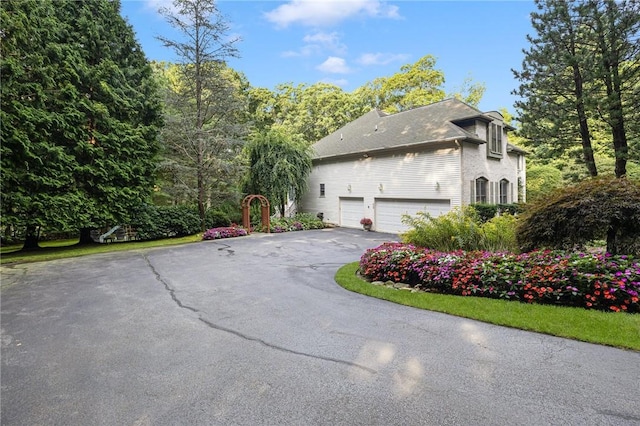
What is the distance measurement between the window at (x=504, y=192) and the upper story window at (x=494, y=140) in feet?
5.17

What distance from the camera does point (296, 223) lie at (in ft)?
60.7

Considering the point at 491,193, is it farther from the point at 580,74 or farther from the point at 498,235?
the point at 498,235

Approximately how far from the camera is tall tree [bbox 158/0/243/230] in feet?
52.7

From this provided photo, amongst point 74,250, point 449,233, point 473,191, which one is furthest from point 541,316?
point 74,250

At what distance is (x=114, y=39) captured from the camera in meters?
14.3

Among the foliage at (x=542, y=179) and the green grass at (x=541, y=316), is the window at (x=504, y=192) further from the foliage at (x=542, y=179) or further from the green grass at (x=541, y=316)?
the green grass at (x=541, y=316)

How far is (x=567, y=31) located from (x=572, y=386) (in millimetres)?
13698

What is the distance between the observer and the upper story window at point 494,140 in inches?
617

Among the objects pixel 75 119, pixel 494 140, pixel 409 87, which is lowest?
pixel 494 140

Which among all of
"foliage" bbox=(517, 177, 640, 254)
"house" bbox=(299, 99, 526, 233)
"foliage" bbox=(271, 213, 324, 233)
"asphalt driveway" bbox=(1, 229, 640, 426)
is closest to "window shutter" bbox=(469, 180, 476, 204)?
"house" bbox=(299, 99, 526, 233)

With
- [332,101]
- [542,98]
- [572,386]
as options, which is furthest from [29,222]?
[332,101]

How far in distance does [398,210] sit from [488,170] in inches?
183

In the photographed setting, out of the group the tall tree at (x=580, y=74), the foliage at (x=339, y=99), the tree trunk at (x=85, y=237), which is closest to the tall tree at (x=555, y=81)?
the tall tree at (x=580, y=74)

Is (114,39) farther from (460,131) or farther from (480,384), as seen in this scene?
(480,384)
